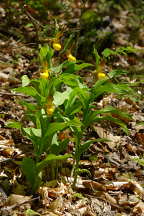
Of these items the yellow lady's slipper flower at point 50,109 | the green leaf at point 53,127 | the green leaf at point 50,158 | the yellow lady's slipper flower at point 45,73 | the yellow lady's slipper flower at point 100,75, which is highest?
the yellow lady's slipper flower at point 45,73

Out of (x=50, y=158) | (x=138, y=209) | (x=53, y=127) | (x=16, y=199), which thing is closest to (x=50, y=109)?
(x=53, y=127)

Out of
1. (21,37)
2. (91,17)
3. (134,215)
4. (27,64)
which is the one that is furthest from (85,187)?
(91,17)

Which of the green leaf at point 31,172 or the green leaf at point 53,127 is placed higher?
the green leaf at point 53,127

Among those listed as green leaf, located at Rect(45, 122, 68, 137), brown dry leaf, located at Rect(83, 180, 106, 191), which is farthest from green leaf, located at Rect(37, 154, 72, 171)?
brown dry leaf, located at Rect(83, 180, 106, 191)

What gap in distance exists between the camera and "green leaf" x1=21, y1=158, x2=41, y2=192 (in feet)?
7.09

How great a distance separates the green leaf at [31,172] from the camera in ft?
7.09

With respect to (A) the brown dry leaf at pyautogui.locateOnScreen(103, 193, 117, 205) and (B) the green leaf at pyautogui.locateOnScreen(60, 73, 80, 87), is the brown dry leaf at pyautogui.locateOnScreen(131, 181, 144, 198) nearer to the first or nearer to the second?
(A) the brown dry leaf at pyautogui.locateOnScreen(103, 193, 117, 205)

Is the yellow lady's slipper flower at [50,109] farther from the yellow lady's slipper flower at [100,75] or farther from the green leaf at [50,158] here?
the yellow lady's slipper flower at [100,75]

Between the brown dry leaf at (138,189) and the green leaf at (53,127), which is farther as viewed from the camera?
the brown dry leaf at (138,189)

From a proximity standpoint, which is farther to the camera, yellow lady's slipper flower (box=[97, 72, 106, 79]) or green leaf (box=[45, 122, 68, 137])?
yellow lady's slipper flower (box=[97, 72, 106, 79])

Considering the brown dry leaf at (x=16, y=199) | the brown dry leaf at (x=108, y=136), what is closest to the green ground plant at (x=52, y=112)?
the brown dry leaf at (x=16, y=199)

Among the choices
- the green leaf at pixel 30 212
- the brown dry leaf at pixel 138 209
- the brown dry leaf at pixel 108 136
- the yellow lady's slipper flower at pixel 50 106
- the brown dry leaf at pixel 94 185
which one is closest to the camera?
the green leaf at pixel 30 212

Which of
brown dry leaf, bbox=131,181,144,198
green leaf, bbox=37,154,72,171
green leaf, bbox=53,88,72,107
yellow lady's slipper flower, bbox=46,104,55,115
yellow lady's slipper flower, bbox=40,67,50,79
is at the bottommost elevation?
brown dry leaf, bbox=131,181,144,198

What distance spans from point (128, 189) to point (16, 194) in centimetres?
85
